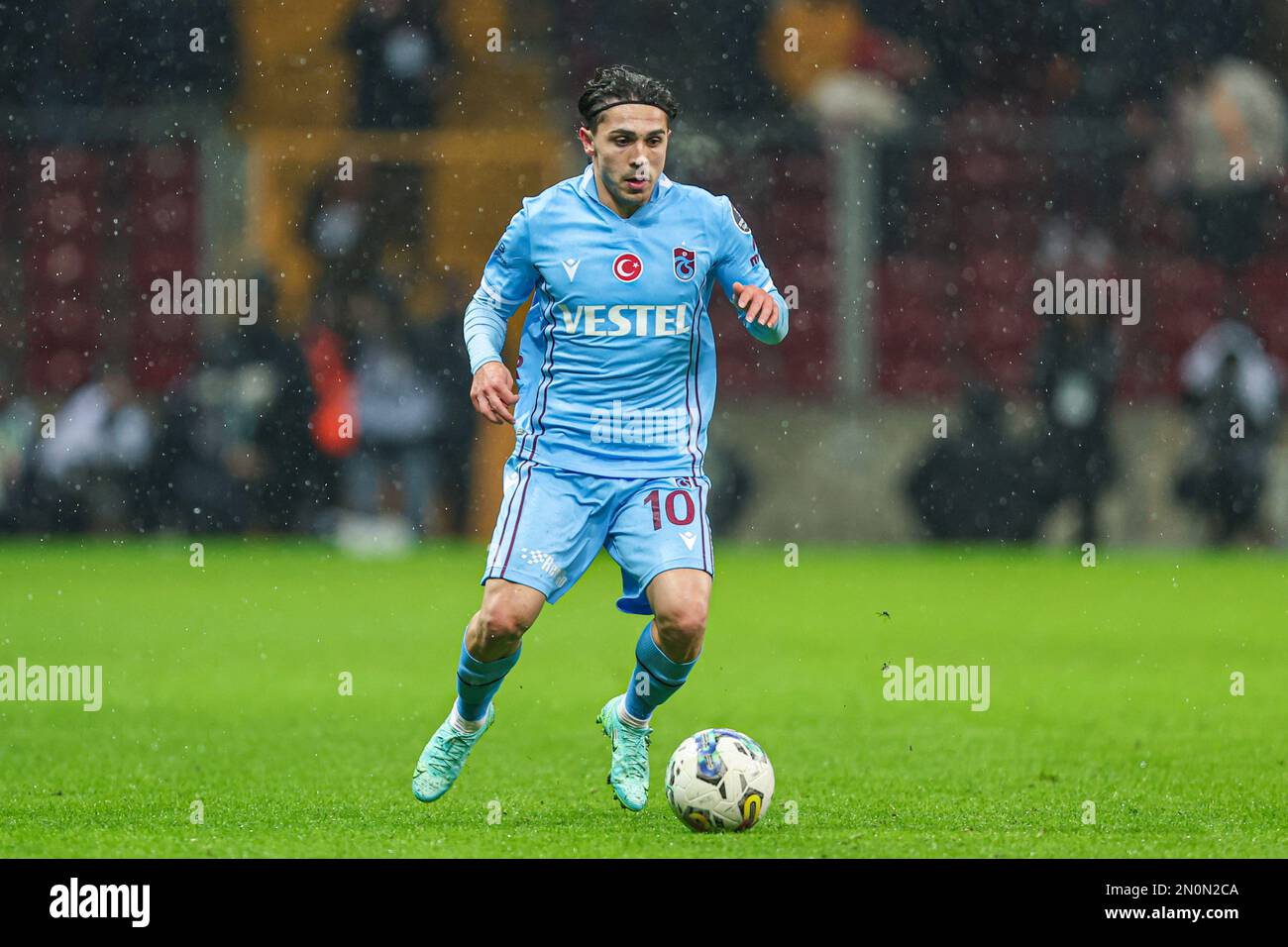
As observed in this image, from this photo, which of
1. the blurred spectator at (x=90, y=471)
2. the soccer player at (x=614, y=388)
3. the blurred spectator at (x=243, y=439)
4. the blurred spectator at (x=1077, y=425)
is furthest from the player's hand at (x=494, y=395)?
the blurred spectator at (x=90, y=471)

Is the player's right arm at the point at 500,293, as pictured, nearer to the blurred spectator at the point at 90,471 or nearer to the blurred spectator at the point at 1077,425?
the blurred spectator at the point at 1077,425

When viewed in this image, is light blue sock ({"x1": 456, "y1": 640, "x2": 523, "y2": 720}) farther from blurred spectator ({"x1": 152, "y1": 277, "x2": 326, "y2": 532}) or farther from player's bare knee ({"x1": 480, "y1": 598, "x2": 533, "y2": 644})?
blurred spectator ({"x1": 152, "y1": 277, "x2": 326, "y2": 532})

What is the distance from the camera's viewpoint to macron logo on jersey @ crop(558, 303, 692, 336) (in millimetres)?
6621

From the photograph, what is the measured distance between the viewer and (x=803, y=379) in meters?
19.7

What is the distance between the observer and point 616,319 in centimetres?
662

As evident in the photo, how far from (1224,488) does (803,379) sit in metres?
3.88

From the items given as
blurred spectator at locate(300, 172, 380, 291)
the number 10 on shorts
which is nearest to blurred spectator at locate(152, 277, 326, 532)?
blurred spectator at locate(300, 172, 380, 291)

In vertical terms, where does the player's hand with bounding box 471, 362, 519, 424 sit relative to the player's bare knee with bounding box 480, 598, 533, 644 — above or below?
above

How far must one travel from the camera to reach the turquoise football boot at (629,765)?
668 cm

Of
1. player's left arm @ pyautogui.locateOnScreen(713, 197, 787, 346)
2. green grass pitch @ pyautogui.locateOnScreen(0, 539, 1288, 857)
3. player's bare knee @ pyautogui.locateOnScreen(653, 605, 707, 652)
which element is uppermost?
player's left arm @ pyautogui.locateOnScreen(713, 197, 787, 346)

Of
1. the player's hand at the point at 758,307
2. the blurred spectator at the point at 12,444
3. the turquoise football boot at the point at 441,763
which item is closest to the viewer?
the player's hand at the point at 758,307

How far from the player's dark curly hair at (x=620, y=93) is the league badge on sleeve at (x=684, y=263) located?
0.41 m

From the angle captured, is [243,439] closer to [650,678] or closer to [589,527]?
[650,678]

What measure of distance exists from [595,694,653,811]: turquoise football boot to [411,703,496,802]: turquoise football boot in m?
0.45
